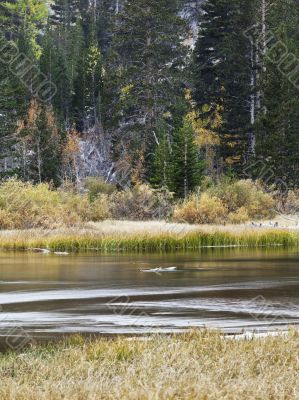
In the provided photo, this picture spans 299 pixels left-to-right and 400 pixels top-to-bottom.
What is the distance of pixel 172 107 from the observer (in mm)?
74562

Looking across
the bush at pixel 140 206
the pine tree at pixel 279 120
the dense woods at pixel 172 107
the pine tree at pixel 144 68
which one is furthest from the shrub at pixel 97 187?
the pine tree at pixel 279 120

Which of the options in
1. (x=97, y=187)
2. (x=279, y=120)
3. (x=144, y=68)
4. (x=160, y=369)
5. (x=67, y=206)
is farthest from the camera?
(x=144, y=68)

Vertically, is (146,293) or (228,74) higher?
(228,74)

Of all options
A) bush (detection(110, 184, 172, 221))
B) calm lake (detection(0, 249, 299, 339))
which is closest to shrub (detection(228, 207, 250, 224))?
bush (detection(110, 184, 172, 221))

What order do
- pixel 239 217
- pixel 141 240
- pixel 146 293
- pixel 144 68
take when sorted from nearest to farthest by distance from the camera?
1. pixel 146 293
2. pixel 141 240
3. pixel 239 217
4. pixel 144 68

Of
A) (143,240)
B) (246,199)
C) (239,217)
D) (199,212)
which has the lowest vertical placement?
(143,240)

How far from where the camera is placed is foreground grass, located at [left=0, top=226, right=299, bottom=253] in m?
42.6

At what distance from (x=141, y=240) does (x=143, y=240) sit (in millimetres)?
92

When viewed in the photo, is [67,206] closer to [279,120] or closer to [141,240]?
[141,240]

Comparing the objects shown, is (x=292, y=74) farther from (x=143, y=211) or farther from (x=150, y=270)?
(x=150, y=270)

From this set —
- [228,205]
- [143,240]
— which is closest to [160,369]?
[143,240]

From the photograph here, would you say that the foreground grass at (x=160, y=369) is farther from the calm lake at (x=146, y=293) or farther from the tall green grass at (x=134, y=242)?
the tall green grass at (x=134, y=242)

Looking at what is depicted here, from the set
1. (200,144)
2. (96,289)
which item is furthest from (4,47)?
(96,289)

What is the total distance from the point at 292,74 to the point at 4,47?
65.2 ft
